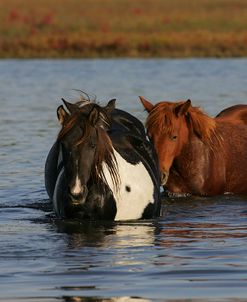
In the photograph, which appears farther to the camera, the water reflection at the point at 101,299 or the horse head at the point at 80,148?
the horse head at the point at 80,148

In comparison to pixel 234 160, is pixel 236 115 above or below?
above

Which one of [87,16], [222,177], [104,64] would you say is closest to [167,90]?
[104,64]

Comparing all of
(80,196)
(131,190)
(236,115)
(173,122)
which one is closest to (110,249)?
(80,196)

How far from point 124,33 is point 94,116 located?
99.2ft

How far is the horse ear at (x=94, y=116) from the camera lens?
855 cm

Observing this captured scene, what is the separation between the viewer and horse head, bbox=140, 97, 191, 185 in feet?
34.4

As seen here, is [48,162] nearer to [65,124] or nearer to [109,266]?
[65,124]

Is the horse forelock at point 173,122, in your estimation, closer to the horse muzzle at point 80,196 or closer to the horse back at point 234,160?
the horse back at point 234,160

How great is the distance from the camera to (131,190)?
9172 millimetres

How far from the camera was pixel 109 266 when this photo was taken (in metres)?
7.67

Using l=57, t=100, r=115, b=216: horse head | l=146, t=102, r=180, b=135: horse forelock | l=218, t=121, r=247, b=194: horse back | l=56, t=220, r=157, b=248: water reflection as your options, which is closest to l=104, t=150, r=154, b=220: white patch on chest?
l=56, t=220, r=157, b=248: water reflection

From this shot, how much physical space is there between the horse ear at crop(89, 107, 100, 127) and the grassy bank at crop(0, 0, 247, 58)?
2470 cm

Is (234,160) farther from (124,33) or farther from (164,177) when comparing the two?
(124,33)

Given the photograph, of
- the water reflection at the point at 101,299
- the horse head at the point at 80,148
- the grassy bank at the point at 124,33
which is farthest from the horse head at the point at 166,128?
the grassy bank at the point at 124,33
